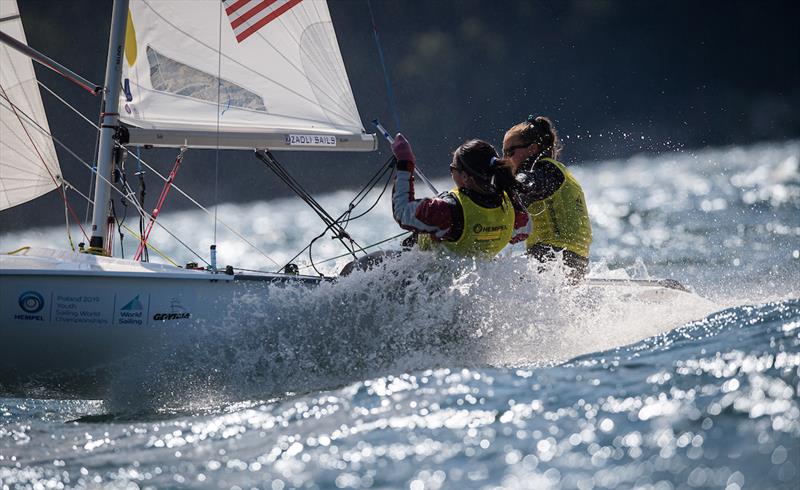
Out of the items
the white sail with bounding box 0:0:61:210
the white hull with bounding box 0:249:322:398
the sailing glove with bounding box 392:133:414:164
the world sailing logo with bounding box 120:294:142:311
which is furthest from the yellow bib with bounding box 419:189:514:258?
the white sail with bounding box 0:0:61:210

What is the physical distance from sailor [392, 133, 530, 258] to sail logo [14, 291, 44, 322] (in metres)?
1.14

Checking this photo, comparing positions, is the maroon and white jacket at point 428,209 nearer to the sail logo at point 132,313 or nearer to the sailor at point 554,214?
the sailor at point 554,214

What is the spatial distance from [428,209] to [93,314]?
43.7 inches

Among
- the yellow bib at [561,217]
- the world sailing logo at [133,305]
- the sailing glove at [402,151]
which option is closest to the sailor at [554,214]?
the yellow bib at [561,217]

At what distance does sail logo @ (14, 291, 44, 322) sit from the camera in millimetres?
2977

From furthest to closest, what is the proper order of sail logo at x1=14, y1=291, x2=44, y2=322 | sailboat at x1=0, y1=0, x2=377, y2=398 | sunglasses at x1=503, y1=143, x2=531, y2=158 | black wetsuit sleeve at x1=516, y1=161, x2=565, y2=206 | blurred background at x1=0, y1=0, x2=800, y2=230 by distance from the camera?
1. blurred background at x1=0, y1=0, x2=800, y2=230
2. sailboat at x1=0, y1=0, x2=377, y2=398
3. sunglasses at x1=503, y1=143, x2=531, y2=158
4. black wetsuit sleeve at x1=516, y1=161, x2=565, y2=206
5. sail logo at x1=14, y1=291, x2=44, y2=322

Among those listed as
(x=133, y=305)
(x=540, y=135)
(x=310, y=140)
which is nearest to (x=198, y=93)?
(x=310, y=140)

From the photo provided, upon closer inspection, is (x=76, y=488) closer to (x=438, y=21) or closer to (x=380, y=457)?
(x=380, y=457)

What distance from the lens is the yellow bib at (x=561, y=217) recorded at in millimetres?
3471

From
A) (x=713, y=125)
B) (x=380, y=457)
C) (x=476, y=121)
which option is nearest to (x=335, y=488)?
(x=380, y=457)

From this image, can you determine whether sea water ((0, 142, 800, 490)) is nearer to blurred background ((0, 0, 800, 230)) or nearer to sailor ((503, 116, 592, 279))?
sailor ((503, 116, 592, 279))

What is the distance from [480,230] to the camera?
3078 mm

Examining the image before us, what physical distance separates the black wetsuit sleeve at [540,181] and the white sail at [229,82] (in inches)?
38.3

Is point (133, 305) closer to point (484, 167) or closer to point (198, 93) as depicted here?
point (484, 167)
